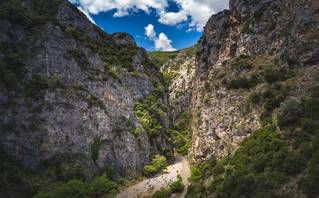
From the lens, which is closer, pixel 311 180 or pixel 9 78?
pixel 311 180

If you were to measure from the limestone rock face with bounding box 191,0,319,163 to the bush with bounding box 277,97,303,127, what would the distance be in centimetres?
392

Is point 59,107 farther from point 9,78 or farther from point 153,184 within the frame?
point 153,184

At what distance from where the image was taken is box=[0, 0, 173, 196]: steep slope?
Result: 78.1 feet

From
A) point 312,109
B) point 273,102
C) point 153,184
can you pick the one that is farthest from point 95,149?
point 312,109

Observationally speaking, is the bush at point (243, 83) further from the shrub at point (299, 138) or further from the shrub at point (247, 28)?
the shrub at point (247, 28)

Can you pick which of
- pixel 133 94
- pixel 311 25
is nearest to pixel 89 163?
pixel 133 94

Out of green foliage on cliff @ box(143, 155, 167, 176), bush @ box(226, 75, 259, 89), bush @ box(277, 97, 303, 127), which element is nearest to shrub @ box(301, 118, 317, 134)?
bush @ box(277, 97, 303, 127)

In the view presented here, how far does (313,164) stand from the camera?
14508mm

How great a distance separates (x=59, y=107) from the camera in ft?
A: 92.9

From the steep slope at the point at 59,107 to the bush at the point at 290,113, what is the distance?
28.9 m

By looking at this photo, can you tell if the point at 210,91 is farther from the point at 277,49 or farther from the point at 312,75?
the point at 312,75

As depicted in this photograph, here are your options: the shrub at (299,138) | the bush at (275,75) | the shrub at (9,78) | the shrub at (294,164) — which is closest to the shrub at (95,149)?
the shrub at (9,78)

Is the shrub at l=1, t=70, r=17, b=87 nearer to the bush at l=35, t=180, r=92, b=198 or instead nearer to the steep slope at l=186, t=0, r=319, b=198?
the bush at l=35, t=180, r=92, b=198

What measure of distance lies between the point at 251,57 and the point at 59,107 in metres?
38.5
